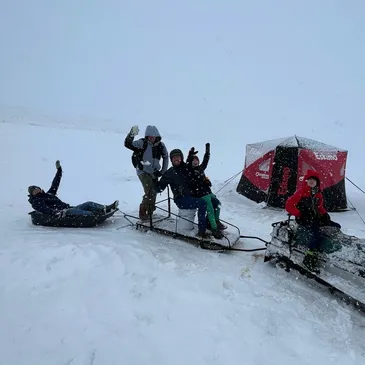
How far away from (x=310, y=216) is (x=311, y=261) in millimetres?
687

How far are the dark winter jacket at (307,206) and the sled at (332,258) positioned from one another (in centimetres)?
19

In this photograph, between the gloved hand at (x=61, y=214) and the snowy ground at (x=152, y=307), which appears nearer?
the snowy ground at (x=152, y=307)

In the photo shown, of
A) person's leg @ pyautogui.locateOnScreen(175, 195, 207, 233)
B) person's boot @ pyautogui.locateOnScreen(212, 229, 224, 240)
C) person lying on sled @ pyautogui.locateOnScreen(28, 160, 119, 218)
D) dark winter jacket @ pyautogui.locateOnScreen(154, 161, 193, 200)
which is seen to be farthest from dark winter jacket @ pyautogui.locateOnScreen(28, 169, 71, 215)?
person's boot @ pyautogui.locateOnScreen(212, 229, 224, 240)

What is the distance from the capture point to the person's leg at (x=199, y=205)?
5.75 meters

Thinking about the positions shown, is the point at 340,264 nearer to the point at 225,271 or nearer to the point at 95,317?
the point at 225,271

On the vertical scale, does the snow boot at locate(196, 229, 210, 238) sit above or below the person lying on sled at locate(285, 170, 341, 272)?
below

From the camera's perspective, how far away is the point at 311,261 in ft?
14.8

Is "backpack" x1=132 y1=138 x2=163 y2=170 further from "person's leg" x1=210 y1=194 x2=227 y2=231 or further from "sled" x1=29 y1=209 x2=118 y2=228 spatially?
"person's leg" x1=210 y1=194 x2=227 y2=231

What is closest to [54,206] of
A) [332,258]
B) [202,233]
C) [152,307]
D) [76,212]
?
[76,212]

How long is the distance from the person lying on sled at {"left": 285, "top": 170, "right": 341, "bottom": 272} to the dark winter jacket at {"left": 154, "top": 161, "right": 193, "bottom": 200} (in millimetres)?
1913

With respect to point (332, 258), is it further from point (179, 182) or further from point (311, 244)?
point (179, 182)

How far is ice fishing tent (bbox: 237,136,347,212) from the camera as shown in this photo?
9055 mm

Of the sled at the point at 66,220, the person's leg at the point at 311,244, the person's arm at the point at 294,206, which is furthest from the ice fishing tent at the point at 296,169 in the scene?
the sled at the point at 66,220

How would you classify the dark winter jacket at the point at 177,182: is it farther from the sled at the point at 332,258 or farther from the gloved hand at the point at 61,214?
the gloved hand at the point at 61,214
